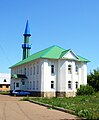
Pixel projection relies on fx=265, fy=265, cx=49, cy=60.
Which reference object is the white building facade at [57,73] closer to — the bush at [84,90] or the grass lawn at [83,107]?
the bush at [84,90]

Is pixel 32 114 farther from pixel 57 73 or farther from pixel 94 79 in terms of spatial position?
pixel 94 79

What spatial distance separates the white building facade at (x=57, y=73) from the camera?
45000 mm

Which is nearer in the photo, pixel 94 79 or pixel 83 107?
pixel 83 107

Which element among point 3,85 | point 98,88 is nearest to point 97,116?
point 98,88

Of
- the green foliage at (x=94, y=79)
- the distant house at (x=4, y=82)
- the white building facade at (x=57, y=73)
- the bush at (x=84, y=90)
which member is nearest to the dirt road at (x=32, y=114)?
the bush at (x=84, y=90)

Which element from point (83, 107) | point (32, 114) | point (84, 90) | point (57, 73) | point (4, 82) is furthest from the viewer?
point (4, 82)

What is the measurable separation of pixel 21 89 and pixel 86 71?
1364cm

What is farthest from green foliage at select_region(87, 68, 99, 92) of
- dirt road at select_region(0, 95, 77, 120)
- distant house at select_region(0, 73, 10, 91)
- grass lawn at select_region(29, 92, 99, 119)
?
distant house at select_region(0, 73, 10, 91)

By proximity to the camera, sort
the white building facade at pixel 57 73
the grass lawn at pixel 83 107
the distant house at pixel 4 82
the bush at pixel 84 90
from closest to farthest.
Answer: the grass lawn at pixel 83 107
the bush at pixel 84 90
the white building facade at pixel 57 73
the distant house at pixel 4 82

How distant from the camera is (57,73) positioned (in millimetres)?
46469

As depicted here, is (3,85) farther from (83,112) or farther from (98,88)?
(83,112)

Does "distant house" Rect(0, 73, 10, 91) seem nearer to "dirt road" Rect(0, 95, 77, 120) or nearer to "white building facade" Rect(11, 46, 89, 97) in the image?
"white building facade" Rect(11, 46, 89, 97)

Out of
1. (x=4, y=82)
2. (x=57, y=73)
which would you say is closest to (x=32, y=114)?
(x=57, y=73)

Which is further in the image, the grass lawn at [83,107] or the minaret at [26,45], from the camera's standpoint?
the minaret at [26,45]
